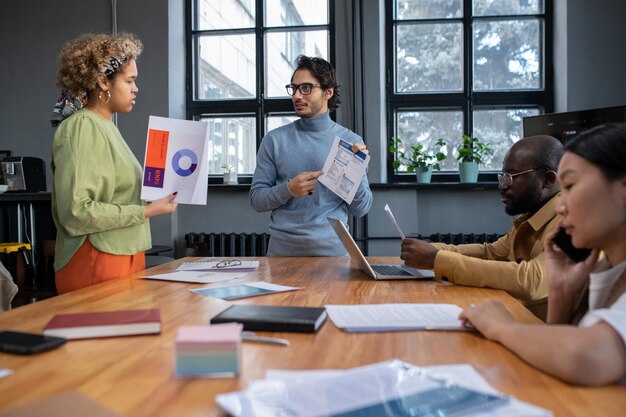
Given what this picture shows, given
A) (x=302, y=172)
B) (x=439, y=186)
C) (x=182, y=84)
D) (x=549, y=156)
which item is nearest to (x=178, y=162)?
(x=302, y=172)

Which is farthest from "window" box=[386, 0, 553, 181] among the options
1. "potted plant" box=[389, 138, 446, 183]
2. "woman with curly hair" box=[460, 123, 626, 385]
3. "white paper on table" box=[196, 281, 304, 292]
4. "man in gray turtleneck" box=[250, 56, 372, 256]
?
"woman with curly hair" box=[460, 123, 626, 385]

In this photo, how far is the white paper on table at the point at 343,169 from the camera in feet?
7.38

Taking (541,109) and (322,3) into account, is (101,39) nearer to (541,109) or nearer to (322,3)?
(322,3)

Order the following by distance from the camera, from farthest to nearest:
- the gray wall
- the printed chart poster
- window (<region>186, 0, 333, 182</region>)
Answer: window (<region>186, 0, 333, 182</region>) → the gray wall → the printed chart poster

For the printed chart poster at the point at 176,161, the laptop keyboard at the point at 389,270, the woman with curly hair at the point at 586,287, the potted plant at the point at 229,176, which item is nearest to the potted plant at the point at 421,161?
the potted plant at the point at 229,176

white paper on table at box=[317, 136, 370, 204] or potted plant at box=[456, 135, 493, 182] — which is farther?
potted plant at box=[456, 135, 493, 182]

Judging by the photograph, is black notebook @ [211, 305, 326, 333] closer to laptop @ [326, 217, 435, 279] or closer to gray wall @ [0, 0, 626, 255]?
laptop @ [326, 217, 435, 279]

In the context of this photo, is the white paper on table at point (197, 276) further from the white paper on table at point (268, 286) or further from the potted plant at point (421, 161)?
the potted plant at point (421, 161)

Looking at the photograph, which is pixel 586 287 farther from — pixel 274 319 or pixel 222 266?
pixel 222 266

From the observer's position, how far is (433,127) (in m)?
4.86

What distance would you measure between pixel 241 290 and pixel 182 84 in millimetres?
3924

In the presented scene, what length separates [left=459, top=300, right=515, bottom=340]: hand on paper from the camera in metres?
1.08

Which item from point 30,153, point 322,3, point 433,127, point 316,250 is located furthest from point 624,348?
point 30,153

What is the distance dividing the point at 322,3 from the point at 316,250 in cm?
329
